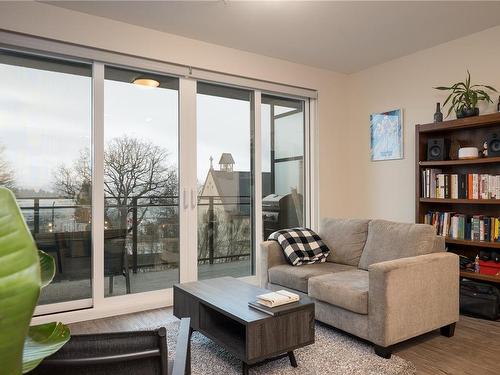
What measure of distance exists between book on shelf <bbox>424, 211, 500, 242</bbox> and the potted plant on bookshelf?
0.94 meters

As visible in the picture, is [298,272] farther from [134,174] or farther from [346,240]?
[134,174]

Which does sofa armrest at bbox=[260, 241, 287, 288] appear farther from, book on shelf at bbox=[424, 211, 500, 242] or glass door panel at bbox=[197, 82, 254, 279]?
book on shelf at bbox=[424, 211, 500, 242]

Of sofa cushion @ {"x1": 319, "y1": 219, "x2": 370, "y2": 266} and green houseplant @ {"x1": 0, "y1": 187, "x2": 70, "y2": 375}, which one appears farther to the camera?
sofa cushion @ {"x1": 319, "y1": 219, "x2": 370, "y2": 266}

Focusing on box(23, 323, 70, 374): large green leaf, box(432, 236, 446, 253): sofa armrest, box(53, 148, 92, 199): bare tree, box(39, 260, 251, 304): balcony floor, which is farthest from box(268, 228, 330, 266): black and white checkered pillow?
box(23, 323, 70, 374): large green leaf

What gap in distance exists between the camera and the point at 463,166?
3.61 meters

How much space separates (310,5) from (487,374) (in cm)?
285

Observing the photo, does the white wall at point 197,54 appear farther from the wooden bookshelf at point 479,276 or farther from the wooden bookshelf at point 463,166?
the wooden bookshelf at point 479,276

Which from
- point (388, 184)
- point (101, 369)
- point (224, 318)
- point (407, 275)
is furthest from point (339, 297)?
point (388, 184)

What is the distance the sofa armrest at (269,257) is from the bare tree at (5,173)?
2131mm

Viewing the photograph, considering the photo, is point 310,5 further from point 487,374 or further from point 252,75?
point 487,374

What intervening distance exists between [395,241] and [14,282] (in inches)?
114

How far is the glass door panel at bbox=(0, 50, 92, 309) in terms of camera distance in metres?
2.93

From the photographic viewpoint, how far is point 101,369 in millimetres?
1000

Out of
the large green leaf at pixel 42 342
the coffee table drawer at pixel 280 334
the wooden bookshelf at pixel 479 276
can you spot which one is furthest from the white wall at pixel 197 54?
the large green leaf at pixel 42 342
